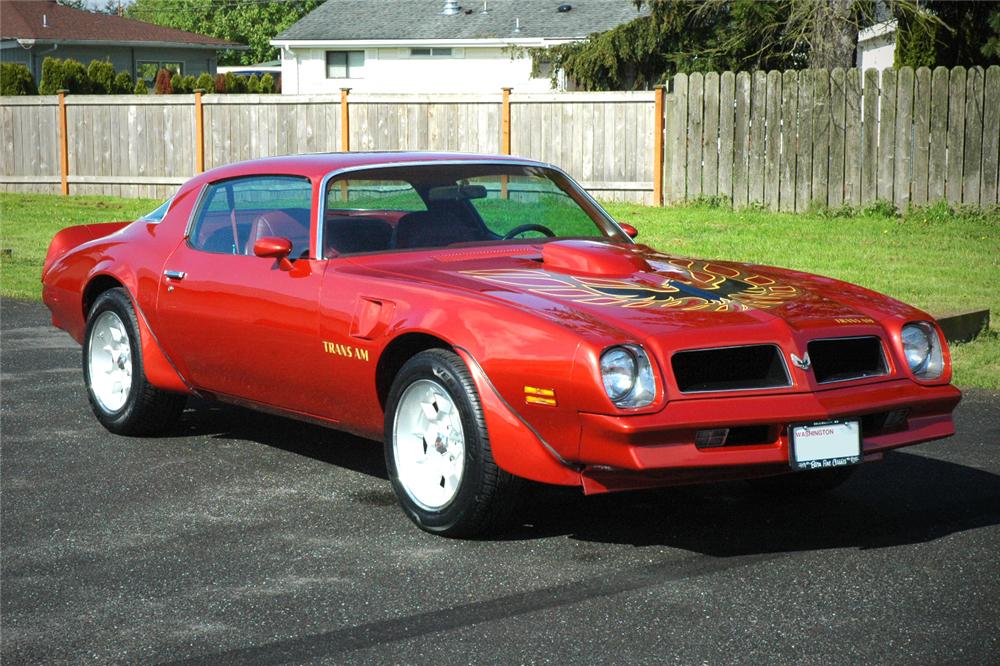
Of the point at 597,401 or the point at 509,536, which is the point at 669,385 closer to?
the point at 597,401

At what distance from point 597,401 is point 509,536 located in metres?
0.89

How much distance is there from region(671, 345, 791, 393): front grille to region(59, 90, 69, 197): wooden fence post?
22218mm

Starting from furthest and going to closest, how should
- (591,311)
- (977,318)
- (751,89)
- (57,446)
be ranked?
(751,89), (977,318), (57,446), (591,311)

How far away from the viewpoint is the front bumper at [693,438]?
4.77 m

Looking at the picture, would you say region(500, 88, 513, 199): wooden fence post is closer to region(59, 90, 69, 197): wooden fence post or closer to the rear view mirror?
region(59, 90, 69, 197): wooden fence post

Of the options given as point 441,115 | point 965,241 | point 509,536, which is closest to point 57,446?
point 509,536

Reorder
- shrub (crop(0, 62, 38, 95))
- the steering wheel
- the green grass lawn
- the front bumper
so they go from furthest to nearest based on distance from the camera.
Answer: shrub (crop(0, 62, 38, 95)) < the green grass lawn < the steering wheel < the front bumper

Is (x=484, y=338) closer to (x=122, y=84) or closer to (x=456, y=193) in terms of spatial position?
(x=456, y=193)

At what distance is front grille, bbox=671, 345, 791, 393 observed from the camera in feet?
16.3

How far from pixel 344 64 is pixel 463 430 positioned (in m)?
41.8

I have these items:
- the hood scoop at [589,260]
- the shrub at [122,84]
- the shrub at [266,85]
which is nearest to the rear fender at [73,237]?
the hood scoop at [589,260]

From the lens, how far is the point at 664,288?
18.4ft

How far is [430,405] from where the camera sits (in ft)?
17.9

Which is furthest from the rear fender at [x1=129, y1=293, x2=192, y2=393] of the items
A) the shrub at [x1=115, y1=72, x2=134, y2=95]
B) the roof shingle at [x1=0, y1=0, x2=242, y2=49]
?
the roof shingle at [x1=0, y1=0, x2=242, y2=49]
